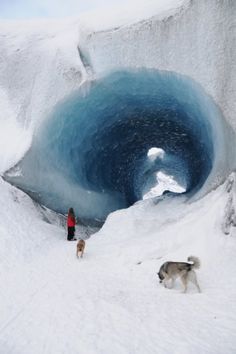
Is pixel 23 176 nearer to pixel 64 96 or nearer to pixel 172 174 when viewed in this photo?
pixel 64 96

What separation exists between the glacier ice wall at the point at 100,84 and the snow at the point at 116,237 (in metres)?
0.04

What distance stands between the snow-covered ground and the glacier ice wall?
1.99m

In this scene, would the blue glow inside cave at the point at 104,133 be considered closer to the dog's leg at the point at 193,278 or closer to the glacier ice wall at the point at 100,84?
the glacier ice wall at the point at 100,84

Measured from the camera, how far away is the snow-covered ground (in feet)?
15.7

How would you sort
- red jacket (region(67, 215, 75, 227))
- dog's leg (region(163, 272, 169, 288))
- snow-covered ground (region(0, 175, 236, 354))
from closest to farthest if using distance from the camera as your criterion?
snow-covered ground (region(0, 175, 236, 354)), dog's leg (region(163, 272, 169, 288)), red jacket (region(67, 215, 75, 227))

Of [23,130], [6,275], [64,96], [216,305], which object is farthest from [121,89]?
[216,305]

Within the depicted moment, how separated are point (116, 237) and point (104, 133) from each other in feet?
21.4

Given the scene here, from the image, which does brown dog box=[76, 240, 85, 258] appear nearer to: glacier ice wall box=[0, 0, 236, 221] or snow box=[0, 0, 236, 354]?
snow box=[0, 0, 236, 354]

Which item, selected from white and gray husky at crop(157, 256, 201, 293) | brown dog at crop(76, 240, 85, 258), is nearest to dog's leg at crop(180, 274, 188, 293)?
white and gray husky at crop(157, 256, 201, 293)

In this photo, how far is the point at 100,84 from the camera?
521 inches

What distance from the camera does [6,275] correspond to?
8477 mm

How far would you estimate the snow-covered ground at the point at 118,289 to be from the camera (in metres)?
4.79

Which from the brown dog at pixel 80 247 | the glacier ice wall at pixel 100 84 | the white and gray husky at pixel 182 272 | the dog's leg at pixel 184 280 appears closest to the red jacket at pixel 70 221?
the glacier ice wall at pixel 100 84

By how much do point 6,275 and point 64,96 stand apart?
21.1 ft
